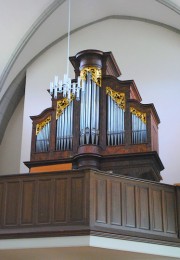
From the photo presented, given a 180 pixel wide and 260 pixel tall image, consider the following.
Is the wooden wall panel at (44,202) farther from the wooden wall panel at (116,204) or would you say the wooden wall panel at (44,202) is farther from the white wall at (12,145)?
the white wall at (12,145)

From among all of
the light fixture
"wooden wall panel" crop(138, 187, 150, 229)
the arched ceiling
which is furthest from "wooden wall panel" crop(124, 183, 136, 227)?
the arched ceiling

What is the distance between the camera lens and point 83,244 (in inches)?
395

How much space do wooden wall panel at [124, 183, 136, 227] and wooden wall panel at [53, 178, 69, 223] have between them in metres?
1.20

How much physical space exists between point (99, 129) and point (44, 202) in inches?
96.6

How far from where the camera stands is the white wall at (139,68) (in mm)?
14258

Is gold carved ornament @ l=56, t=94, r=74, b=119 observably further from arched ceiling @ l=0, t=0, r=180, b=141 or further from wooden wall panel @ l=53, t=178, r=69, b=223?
arched ceiling @ l=0, t=0, r=180, b=141

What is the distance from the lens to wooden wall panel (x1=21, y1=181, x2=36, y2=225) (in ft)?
35.1

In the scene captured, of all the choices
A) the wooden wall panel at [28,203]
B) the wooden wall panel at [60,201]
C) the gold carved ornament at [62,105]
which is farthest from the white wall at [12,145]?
the wooden wall panel at [60,201]

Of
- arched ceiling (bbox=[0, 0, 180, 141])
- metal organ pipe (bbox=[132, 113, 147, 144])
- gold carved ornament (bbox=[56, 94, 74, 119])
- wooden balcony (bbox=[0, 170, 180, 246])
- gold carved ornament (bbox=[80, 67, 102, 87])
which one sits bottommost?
wooden balcony (bbox=[0, 170, 180, 246])

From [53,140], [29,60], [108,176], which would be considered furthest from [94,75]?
[29,60]

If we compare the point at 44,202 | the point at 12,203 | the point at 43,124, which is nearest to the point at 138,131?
the point at 43,124

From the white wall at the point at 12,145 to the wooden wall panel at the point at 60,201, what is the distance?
17.1 feet

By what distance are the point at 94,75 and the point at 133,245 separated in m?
4.25

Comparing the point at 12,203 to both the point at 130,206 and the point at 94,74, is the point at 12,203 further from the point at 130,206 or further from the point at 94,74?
the point at 94,74
